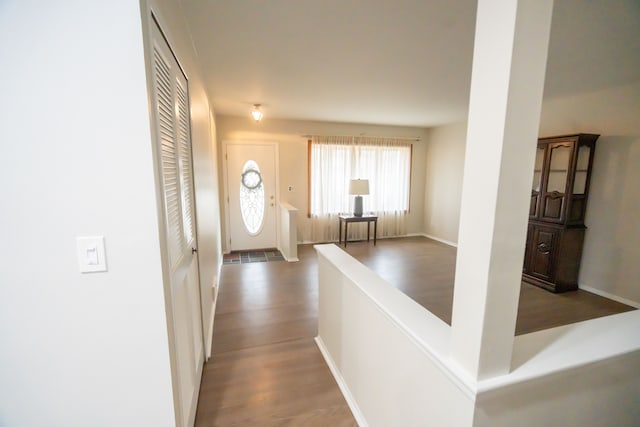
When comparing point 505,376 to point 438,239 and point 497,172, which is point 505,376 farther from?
point 438,239

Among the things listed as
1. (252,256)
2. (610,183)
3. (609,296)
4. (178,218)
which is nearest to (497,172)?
(178,218)

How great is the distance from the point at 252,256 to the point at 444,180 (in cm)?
428

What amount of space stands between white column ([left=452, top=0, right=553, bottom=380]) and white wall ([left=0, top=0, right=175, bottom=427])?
1060mm

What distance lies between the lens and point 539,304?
3123 millimetres

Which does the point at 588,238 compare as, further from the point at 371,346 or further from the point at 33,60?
the point at 33,60

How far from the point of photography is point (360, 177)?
228 inches

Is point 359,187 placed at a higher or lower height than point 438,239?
higher

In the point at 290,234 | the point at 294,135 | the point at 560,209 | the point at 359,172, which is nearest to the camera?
the point at 560,209

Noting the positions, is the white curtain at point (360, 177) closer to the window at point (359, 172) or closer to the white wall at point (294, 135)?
the window at point (359, 172)

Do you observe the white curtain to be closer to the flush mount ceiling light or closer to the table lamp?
the table lamp

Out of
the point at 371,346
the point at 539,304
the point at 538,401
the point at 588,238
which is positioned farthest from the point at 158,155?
the point at 588,238

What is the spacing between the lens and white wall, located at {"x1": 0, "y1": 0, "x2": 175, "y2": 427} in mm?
846

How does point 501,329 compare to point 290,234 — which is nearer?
point 501,329

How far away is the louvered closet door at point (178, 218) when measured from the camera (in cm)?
114
